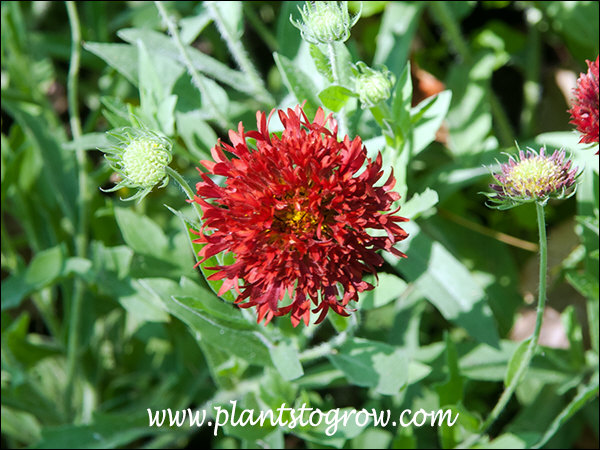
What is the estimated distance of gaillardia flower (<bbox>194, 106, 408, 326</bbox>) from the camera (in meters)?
1.50

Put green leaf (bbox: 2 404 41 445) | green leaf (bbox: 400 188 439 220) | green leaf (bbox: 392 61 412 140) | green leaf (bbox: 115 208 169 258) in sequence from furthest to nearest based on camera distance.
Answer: green leaf (bbox: 2 404 41 445), green leaf (bbox: 115 208 169 258), green leaf (bbox: 392 61 412 140), green leaf (bbox: 400 188 439 220)

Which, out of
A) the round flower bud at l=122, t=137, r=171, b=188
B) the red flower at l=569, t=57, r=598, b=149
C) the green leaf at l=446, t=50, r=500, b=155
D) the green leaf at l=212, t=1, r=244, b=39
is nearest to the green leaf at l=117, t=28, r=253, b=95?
the green leaf at l=212, t=1, r=244, b=39

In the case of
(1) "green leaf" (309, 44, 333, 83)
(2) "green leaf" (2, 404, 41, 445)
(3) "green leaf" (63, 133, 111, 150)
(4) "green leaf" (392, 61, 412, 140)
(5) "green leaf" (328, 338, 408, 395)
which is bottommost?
(2) "green leaf" (2, 404, 41, 445)

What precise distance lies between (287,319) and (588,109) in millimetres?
1107

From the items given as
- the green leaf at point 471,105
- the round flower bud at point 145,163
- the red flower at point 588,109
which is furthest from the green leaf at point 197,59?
the red flower at point 588,109

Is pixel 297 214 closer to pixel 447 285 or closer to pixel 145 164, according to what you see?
pixel 145 164

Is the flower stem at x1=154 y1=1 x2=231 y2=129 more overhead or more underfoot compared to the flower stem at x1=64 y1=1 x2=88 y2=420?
more overhead

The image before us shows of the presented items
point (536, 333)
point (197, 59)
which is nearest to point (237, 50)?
point (197, 59)

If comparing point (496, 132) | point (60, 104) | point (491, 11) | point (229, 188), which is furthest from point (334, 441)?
point (60, 104)

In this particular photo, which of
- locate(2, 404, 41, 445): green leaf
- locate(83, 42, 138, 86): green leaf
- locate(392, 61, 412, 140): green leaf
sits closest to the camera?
locate(392, 61, 412, 140): green leaf

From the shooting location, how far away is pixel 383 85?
1.72 metres

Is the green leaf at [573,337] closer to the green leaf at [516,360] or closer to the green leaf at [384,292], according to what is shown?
the green leaf at [516,360]

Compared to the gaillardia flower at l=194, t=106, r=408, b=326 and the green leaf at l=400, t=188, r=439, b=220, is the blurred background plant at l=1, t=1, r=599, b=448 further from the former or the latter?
the gaillardia flower at l=194, t=106, r=408, b=326

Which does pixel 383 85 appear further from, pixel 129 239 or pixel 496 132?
pixel 496 132
